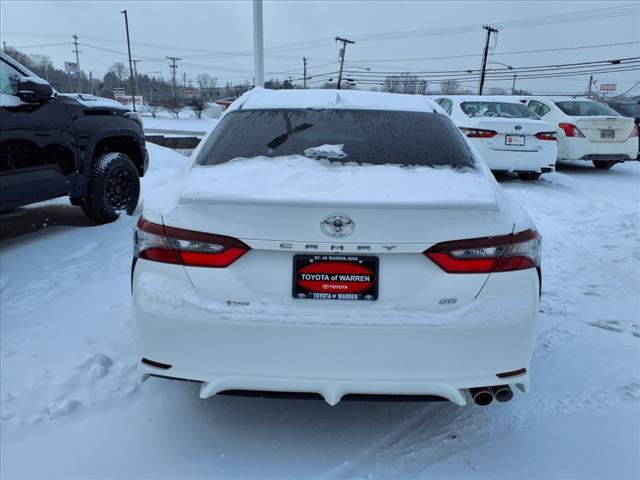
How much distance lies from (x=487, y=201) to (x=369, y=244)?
1.78 ft

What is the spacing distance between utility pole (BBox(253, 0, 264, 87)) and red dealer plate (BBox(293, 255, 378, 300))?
912 centimetres

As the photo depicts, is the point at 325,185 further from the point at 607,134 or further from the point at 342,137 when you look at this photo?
the point at 607,134

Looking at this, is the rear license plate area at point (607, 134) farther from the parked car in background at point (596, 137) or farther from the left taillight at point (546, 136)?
the left taillight at point (546, 136)

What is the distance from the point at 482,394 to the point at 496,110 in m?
9.00

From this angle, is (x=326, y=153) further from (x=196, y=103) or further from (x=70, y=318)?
(x=196, y=103)

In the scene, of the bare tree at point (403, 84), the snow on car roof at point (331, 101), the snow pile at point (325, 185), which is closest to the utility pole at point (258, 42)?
the snow on car roof at point (331, 101)

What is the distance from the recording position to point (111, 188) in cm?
591

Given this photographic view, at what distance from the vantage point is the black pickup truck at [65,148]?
4527 millimetres

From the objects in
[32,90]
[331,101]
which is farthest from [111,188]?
[331,101]

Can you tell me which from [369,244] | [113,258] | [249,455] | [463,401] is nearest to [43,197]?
[113,258]

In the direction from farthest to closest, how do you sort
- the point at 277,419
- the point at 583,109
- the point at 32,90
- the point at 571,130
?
the point at 583,109, the point at 571,130, the point at 32,90, the point at 277,419

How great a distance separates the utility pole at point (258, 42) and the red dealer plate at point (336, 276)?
9.12 metres

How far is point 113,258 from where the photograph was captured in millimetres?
4781

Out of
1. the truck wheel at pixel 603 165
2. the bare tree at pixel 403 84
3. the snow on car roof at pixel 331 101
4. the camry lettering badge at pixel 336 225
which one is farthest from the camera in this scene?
the bare tree at pixel 403 84
